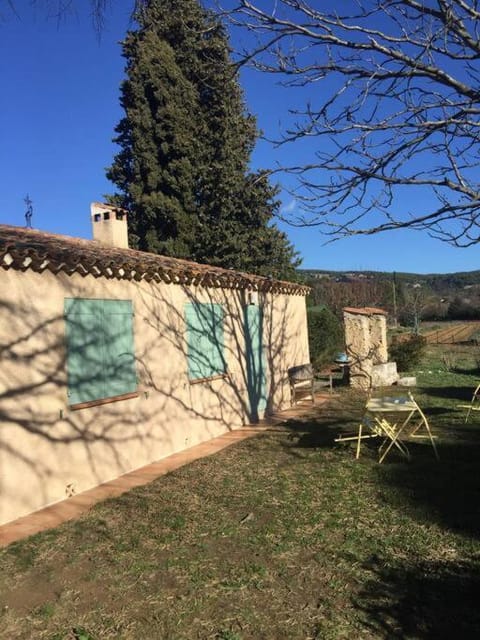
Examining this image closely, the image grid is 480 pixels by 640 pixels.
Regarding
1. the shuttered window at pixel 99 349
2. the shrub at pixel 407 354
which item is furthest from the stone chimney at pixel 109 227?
the shrub at pixel 407 354

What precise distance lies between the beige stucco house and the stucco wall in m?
0.01

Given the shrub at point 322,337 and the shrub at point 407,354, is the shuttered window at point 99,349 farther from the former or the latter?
the shrub at point 407,354

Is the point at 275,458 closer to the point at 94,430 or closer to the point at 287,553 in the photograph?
the point at 94,430

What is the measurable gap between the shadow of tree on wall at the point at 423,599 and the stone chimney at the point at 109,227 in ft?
27.4

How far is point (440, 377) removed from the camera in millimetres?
15016

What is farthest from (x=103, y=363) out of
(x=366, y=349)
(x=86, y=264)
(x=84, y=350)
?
(x=366, y=349)

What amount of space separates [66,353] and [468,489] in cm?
443

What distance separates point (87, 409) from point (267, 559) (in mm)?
2870

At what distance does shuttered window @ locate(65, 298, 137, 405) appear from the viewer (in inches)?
230

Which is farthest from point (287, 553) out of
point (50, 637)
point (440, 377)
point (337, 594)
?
point (440, 377)

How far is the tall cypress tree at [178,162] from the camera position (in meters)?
17.1

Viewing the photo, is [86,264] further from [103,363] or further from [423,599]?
[423,599]

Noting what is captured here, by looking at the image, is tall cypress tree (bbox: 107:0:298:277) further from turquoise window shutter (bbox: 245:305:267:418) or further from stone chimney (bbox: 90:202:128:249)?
turquoise window shutter (bbox: 245:305:267:418)

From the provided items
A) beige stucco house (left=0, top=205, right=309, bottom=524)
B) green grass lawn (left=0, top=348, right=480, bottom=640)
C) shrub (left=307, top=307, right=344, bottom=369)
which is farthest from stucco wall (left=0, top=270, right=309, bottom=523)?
shrub (left=307, top=307, right=344, bottom=369)
